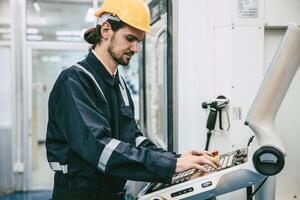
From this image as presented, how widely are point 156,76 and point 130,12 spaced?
5.89ft

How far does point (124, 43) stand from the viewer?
1.57 metres

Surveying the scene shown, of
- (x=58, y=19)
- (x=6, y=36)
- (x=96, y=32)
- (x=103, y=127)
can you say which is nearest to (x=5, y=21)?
(x=6, y=36)

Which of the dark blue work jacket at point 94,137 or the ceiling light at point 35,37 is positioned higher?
the ceiling light at point 35,37

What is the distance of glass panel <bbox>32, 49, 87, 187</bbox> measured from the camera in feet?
16.0

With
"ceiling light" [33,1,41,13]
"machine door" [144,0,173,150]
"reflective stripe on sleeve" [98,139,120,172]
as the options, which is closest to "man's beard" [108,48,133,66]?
"reflective stripe on sleeve" [98,139,120,172]

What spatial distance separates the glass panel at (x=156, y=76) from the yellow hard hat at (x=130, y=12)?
40.4 inches

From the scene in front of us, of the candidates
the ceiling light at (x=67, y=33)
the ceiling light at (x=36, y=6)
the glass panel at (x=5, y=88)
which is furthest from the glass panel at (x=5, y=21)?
the ceiling light at (x=67, y=33)

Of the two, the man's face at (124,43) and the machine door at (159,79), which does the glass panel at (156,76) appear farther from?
the man's face at (124,43)

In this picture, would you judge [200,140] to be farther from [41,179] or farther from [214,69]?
[41,179]

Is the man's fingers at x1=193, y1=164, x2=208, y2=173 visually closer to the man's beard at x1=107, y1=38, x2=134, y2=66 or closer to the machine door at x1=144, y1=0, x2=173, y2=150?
the man's beard at x1=107, y1=38, x2=134, y2=66

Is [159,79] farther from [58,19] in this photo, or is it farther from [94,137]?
[58,19]

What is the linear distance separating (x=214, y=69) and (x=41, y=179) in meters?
3.64

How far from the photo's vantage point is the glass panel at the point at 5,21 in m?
4.65

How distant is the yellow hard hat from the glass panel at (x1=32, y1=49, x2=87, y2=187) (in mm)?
3432
